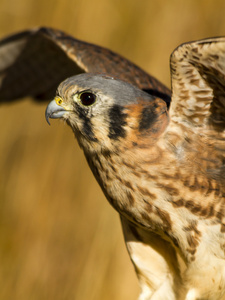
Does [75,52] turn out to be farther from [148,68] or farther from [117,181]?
[148,68]

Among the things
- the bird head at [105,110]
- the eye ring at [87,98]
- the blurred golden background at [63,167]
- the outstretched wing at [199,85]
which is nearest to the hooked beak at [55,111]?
the bird head at [105,110]

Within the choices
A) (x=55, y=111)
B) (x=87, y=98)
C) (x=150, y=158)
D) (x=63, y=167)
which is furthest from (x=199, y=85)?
(x=63, y=167)

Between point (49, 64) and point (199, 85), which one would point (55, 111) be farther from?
point (49, 64)

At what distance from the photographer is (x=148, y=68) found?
5.62 metres

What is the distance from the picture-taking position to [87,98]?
2.86 m

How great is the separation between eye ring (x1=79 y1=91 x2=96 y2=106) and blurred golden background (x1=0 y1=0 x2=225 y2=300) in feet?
8.97

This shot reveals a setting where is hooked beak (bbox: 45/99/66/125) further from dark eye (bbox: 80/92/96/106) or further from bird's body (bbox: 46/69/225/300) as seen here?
dark eye (bbox: 80/92/96/106)

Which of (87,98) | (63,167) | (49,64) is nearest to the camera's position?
(87,98)

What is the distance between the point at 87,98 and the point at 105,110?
10 centimetres

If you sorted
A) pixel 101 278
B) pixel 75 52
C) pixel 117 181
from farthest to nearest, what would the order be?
pixel 101 278 → pixel 75 52 → pixel 117 181

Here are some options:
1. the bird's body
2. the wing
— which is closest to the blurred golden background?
the wing

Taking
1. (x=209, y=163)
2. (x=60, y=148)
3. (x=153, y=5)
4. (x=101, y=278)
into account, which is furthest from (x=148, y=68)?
(x=209, y=163)

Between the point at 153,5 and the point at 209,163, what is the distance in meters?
3.09

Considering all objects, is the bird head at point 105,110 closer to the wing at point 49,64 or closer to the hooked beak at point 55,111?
the hooked beak at point 55,111
